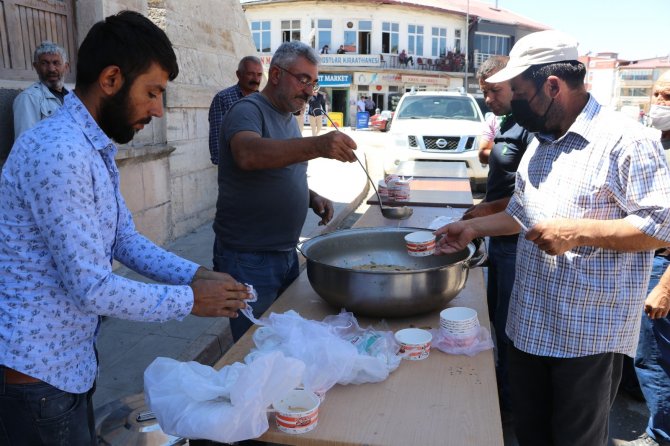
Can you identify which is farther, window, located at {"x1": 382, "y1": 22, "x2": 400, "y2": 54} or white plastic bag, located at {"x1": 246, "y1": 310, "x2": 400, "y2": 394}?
window, located at {"x1": 382, "y1": 22, "x2": 400, "y2": 54}

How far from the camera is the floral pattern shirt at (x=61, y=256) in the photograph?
1.23m

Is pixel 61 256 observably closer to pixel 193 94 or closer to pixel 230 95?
pixel 230 95

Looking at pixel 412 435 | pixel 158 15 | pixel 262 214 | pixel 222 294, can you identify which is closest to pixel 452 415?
pixel 412 435

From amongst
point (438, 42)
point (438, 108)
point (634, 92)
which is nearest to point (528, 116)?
point (438, 108)

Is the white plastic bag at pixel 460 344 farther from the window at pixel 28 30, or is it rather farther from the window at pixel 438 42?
the window at pixel 438 42

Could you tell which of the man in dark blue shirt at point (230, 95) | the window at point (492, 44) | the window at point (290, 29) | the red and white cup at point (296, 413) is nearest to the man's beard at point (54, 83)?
the man in dark blue shirt at point (230, 95)

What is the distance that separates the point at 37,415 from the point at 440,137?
867 centimetres

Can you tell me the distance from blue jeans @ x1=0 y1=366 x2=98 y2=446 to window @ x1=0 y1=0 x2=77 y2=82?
300cm

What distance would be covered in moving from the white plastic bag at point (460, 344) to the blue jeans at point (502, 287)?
4.08 ft

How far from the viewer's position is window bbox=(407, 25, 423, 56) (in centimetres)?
3888

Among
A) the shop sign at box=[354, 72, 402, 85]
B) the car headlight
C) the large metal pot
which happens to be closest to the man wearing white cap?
the large metal pot

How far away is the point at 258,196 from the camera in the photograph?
2.42 metres

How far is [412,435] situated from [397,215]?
83.0 inches

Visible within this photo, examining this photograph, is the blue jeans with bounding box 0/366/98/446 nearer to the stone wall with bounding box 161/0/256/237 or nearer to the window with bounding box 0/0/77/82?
the window with bounding box 0/0/77/82
